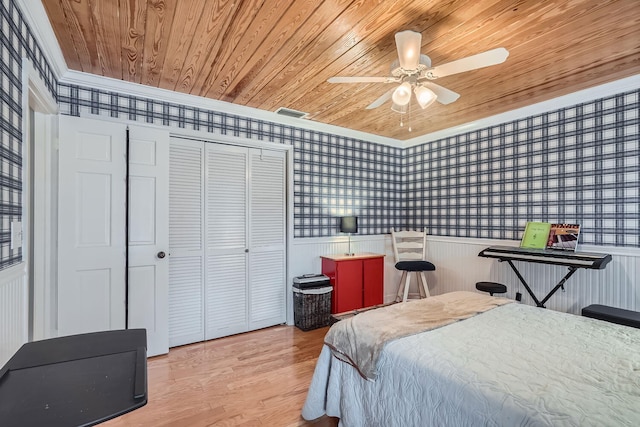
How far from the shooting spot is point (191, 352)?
3000mm

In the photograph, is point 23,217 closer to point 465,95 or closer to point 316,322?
point 316,322

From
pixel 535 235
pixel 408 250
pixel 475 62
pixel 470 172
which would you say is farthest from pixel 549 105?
pixel 408 250

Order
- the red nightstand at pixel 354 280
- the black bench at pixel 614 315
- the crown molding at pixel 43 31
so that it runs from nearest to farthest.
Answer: the crown molding at pixel 43 31, the black bench at pixel 614 315, the red nightstand at pixel 354 280

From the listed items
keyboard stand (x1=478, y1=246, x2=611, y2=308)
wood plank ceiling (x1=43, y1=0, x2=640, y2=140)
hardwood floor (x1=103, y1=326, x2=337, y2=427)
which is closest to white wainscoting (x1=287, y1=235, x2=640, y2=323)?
keyboard stand (x1=478, y1=246, x2=611, y2=308)

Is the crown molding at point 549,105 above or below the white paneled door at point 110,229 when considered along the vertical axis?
above

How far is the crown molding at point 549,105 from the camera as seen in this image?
281 centimetres

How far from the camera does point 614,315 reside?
2467 mm

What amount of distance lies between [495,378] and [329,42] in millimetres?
2214

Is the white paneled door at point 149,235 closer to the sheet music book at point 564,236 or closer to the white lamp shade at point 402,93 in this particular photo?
the white lamp shade at point 402,93

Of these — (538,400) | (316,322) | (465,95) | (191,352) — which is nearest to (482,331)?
(538,400)

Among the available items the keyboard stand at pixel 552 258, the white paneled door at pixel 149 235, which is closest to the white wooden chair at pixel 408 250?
the keyboard stand at pixel 552 258

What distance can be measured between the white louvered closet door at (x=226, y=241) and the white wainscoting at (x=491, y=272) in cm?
65

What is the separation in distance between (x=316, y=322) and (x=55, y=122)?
3145 mm

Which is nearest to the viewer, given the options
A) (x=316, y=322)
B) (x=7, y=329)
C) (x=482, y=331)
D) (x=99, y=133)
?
(x=7, y=329)
